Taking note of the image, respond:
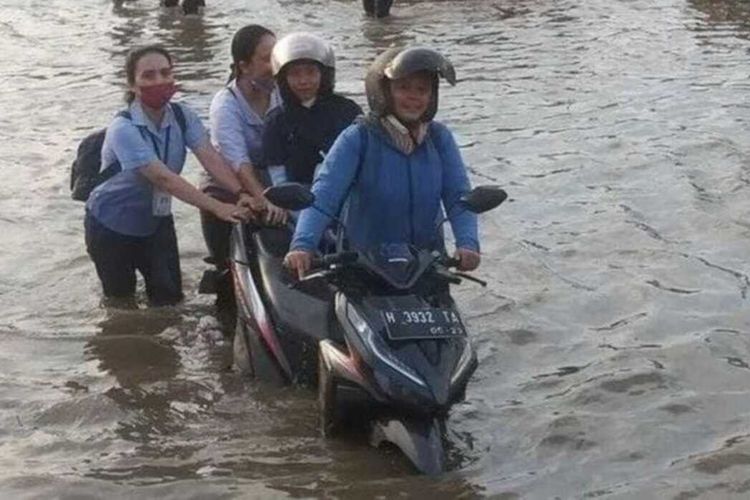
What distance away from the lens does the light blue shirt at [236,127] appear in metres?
7.47

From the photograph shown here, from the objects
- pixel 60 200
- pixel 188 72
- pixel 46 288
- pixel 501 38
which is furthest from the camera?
pixel 501 38

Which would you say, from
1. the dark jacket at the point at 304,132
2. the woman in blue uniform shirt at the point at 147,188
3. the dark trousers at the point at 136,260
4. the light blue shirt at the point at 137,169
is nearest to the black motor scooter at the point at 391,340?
the dark jacket at the point at 304,132

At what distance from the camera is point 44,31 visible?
2205 centimetres

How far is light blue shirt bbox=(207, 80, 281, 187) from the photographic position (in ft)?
24.5

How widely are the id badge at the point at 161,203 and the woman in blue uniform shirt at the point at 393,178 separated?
172cm

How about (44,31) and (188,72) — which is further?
(44,31)

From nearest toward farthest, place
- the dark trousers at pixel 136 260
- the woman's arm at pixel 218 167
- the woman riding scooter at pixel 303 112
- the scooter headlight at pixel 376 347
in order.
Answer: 1. the scooter headlight at pixel 376 347
2. the woman riding scooter at pixel 303 112
3. the woman's arm at pixel 218 167
4. the dark trousers at pixel 136 260

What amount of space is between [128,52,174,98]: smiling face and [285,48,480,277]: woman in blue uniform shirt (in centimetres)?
167

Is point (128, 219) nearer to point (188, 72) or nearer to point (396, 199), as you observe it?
point (396, 199)

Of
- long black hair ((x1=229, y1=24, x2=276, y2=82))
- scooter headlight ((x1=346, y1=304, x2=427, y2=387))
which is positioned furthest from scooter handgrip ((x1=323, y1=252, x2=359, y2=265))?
long black hair ((x1=229, y1=24, x2=276, y2=82))

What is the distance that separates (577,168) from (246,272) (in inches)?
203

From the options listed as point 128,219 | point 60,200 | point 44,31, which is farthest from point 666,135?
point 44,31

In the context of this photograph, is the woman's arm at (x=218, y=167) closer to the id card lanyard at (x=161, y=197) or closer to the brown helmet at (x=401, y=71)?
the id card lanyard at (x=161, y=197)

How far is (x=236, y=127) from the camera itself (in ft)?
24.7
